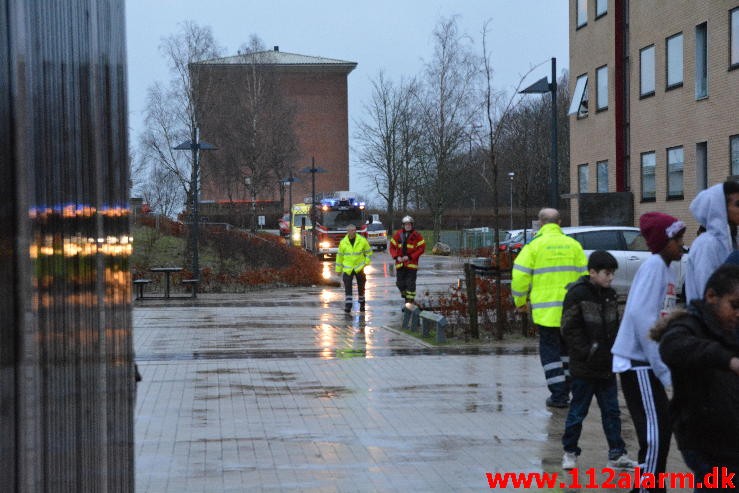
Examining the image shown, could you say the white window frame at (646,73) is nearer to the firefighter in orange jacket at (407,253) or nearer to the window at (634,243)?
the window at (634,243)

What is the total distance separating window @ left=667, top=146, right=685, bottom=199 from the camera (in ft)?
101

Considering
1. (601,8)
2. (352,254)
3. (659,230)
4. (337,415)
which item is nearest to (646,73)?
(601,8)

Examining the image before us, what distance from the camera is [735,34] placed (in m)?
27.0

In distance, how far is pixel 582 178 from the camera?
38.5 m

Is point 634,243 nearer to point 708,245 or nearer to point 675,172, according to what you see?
point 675,172

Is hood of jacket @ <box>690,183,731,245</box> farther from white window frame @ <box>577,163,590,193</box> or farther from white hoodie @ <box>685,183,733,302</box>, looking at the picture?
white window frame @ <box>577,163,590,193</box>

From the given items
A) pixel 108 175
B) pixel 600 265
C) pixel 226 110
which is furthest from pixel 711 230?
pixel 226 110

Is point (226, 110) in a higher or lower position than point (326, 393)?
higher

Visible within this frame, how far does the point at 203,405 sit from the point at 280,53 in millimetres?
88407

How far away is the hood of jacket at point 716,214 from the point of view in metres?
6.08

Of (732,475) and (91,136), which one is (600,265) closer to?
(732,475)

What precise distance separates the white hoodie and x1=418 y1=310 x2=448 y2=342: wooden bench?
10579mm

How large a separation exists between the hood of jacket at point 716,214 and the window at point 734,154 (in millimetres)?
22272

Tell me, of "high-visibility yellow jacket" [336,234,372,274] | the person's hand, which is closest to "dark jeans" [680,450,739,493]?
the person's hand
